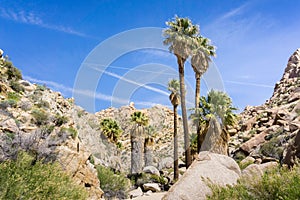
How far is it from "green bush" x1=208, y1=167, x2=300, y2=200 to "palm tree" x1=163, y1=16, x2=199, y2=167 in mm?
19658

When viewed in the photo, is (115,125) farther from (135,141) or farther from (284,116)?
(284,116)

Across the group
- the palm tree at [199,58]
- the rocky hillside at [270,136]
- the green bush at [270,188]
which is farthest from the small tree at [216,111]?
the green bush at [270,188]

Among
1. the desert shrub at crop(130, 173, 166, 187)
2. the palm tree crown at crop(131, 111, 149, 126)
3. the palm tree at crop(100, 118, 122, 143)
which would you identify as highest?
the palm tree crown at crop(131, 111, 149, 126)

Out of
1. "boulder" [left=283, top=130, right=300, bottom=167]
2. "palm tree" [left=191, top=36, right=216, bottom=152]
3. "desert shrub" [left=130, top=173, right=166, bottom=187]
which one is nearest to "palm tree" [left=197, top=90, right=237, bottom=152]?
"palm tree" [left=191, top=36, right=216, bottom=152]

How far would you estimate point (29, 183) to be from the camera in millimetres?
8586

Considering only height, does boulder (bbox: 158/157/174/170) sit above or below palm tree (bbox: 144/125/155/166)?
below

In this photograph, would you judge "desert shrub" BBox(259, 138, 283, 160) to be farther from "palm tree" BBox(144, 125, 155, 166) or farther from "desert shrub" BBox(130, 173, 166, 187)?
"palm tree" BBox(144, 125, 155, 166)

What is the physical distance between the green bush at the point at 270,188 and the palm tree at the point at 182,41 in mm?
19658

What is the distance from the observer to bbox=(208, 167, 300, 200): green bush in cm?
558

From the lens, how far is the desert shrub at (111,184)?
2469cm

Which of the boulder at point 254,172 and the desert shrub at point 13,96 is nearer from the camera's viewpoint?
the boulder at point 254,172

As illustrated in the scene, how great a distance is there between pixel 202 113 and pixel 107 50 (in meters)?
13.5

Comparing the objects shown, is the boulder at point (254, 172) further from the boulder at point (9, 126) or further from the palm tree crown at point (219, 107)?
the palm tree crown at point (219, 107)

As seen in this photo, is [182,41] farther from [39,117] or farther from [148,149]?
[148,149]
